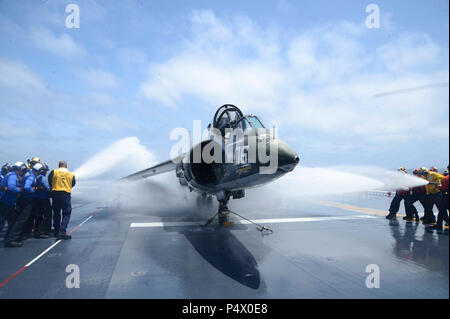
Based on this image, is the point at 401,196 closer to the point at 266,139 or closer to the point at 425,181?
the point at 425,181

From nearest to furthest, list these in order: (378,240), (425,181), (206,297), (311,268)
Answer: (206,297), (311,268), (378,240), (425,181)

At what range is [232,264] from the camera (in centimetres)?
574

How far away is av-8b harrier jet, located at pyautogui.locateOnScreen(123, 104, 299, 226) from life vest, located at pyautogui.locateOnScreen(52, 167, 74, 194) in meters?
4.22

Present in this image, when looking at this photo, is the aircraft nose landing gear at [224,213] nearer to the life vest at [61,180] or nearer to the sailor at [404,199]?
the life vest at [61,180]

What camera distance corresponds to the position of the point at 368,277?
16.2 feet

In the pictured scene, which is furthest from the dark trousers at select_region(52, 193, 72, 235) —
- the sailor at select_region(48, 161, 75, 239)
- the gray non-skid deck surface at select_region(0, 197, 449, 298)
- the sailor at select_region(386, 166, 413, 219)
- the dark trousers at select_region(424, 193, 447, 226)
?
the sailor at select_region(386, 166, 413, 219)

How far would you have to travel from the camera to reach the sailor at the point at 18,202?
727 centimetres

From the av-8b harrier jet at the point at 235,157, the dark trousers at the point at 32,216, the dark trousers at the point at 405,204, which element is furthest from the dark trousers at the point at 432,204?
the dark trousers at the point at 32,216

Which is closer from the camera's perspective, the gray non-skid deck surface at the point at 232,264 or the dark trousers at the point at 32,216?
the gray non-skid deck surface at the point at 232,264

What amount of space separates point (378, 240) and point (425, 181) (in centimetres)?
355

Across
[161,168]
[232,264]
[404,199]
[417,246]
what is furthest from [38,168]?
[404,199]

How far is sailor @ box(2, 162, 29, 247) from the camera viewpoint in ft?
23.9

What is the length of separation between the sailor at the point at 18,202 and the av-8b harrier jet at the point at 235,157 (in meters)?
5.40
